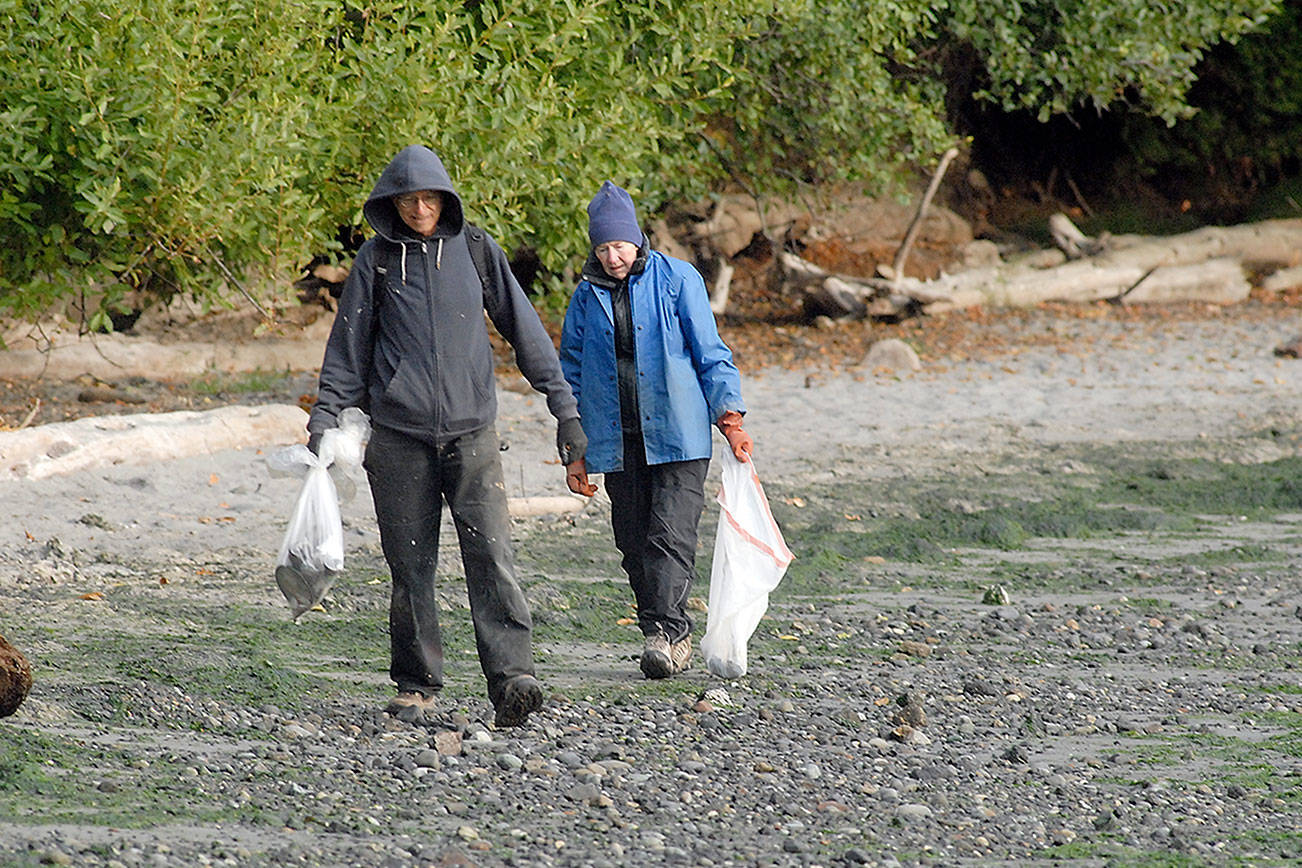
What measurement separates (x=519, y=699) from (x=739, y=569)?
1.09 metres

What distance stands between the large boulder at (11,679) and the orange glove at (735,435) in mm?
2466

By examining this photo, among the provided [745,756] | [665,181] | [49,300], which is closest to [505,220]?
[49,300]

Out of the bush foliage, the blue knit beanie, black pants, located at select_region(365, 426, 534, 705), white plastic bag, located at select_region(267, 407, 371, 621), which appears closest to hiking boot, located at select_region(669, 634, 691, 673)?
black pants, located at select_region(365, 426, 534, 705)

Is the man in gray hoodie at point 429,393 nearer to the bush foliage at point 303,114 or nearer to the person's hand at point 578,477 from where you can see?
the person's hand at point 578,477

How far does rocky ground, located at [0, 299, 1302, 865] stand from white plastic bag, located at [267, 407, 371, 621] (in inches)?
19.7

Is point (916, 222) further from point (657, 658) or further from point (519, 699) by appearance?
point (519, 699)

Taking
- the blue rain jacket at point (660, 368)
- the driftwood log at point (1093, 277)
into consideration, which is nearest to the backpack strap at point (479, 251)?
the blue rain jacket at point (660, 368)

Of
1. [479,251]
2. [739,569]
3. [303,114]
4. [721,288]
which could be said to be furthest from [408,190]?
[721,288]

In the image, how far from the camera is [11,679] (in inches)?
187

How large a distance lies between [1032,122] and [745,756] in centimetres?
1964

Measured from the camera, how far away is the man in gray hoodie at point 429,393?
5.01m

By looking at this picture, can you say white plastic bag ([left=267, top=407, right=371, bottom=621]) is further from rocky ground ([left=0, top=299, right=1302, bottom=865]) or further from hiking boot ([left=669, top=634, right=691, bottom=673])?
hiking boot ([left=669, top=634, right=691, bottom=673])

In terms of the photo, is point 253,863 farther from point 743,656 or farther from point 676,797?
point 743,656

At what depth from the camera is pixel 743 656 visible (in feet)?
18.9
